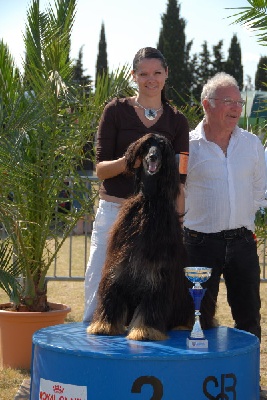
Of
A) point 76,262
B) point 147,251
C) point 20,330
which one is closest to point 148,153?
point 147,251

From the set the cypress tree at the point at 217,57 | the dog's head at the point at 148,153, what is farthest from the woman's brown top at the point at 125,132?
the cypress tree at the point at 217,57

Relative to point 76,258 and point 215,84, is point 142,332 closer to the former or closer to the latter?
point 215,84

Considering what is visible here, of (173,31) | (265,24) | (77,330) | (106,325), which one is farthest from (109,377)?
(173,31)

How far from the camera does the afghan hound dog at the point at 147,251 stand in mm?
3141

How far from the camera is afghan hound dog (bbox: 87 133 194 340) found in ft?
10.3

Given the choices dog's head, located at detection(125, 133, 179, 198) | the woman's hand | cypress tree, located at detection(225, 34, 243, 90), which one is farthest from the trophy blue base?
cypress tree, located at detection(225, 34, 243, 90)

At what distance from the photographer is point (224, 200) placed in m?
4.00

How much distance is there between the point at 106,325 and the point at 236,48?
33016 millimetres

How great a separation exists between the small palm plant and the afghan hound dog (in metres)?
1.69

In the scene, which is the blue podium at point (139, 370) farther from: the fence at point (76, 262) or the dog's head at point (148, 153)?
the fence at point (76, 262)

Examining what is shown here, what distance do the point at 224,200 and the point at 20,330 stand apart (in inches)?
84.1

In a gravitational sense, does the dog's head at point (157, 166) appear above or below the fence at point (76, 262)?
above

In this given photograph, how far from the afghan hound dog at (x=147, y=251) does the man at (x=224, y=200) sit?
2.48ft

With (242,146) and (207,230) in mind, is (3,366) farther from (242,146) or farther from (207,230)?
(242,146)
